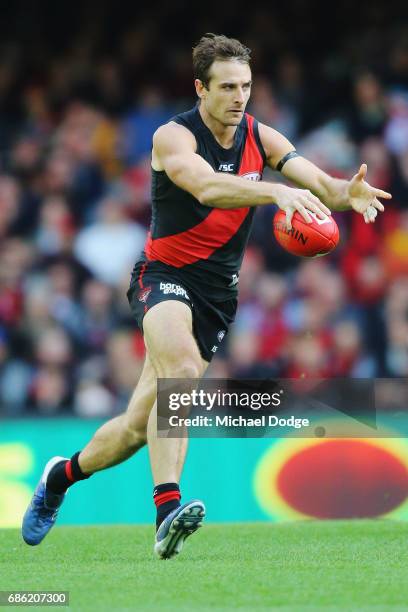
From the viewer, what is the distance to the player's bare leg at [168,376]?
6117 millimetres

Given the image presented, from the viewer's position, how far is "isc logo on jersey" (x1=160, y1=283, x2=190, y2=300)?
6.62 m

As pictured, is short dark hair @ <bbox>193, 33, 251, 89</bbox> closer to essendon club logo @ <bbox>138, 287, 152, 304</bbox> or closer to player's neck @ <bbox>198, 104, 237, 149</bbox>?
player's neck @ <bbox>198, 104, 237, 149</bbox>

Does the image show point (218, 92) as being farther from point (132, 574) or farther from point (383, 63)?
point (383, 63)

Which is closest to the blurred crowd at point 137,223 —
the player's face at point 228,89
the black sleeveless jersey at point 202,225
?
the black sleeveless jersey at point 202,225

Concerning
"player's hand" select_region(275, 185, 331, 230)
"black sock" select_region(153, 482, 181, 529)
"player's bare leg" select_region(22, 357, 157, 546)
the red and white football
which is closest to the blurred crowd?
"player's bare leg" select_region(22, 357, 157, 546)

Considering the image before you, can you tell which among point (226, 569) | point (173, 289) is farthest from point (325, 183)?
point (226, 569)

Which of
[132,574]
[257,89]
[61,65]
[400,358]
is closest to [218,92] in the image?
[132,574]

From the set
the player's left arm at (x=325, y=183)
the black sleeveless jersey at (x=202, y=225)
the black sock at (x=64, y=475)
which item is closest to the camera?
the player's left arm at (x=325, y=183)

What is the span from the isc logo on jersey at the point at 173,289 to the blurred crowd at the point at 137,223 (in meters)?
3.31

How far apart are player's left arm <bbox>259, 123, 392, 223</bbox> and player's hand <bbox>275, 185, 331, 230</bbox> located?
15.9 inches

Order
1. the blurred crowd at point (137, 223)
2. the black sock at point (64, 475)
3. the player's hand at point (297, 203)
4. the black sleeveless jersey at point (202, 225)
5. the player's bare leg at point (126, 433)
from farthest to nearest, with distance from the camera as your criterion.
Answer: the blurred crowd at point (137, 223) → the black sock at point (64, 475) → the black sleeveless jersey at point (202, 225) → the player's bare leg at point (126, 433) → the player's hand at point (297, 203)

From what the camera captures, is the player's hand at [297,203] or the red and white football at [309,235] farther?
the red and white football at [309,235]

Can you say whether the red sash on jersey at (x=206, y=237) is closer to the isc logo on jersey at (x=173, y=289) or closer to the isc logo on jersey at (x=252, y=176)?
the isc logo on jersey at (x=252, y=176)

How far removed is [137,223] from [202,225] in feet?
18.0
